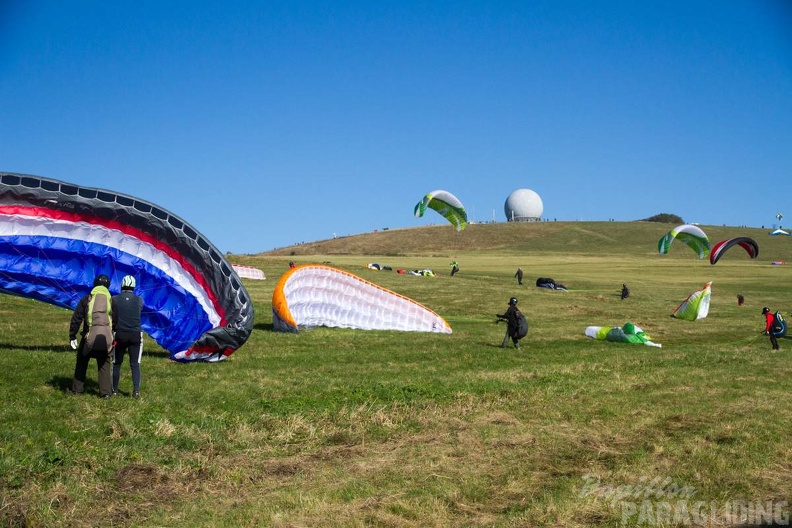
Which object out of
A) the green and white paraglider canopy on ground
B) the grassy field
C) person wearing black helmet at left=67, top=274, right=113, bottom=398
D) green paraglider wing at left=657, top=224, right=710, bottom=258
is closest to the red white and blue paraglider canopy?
the grassy field

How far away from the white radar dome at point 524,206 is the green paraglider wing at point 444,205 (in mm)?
120721

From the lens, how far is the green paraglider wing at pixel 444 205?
3703 centimetres

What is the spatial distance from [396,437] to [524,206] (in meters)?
150

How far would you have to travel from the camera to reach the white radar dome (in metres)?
157

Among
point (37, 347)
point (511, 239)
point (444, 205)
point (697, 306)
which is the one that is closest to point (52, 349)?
point (37, 347)

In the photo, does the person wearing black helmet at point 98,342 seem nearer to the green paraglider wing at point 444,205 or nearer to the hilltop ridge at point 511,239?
the green paraglider wing at point 444,205

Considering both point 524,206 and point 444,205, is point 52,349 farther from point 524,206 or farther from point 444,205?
point 524,206

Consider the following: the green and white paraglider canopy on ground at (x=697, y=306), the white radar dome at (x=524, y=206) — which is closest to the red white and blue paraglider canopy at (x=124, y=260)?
the green and white paraglider canopy on ground at (x=697, y=306)

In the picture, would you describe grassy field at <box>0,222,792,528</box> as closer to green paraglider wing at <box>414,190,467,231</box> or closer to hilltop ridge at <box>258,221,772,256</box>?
green paraglider wing at <box>414,190,467,231</box>

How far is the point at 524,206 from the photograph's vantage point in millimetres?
157125

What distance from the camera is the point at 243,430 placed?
33.5ft

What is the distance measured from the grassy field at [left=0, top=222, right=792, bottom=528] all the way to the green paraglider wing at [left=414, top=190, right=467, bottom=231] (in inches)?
614

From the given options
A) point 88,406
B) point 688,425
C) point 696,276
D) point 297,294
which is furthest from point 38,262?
point 696,276

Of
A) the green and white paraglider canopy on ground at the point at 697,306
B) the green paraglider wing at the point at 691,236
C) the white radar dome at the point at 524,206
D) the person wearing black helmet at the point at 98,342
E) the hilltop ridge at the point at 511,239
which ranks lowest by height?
the person wearing black helmet at the point at 98,342
